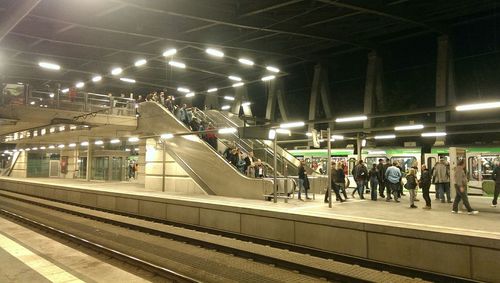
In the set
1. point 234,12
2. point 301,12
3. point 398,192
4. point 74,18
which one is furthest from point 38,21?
point 398,192

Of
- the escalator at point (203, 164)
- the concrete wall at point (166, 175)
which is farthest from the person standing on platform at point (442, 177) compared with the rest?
the concrete wall at point (166, 175)

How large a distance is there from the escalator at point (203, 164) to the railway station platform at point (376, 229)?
2554 mm

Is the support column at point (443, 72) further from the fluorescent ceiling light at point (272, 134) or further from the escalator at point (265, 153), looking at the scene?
the fluorescent ceiling light at point (272, 134)

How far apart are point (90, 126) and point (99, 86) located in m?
18.1

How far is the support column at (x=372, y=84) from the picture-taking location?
2850cm

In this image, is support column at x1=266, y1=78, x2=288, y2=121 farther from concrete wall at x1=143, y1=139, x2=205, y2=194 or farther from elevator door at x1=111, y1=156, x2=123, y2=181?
concrete wall at x1=143, y1=139, x2=205, y2=194

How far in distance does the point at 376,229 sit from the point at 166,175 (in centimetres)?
1326

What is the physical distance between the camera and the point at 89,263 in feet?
28.7

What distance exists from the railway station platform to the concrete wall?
271cm

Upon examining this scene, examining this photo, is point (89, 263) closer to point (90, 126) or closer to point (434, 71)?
point (90, 126)

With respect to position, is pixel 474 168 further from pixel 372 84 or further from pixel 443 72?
pixel 372 84

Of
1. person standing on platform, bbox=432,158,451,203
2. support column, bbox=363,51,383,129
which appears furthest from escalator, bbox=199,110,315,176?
support column, bbox=363,51,383,129

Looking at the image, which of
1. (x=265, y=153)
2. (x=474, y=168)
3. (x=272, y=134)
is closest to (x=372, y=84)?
(x=474, y=168)

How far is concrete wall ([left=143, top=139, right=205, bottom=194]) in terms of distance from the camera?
731 inches
